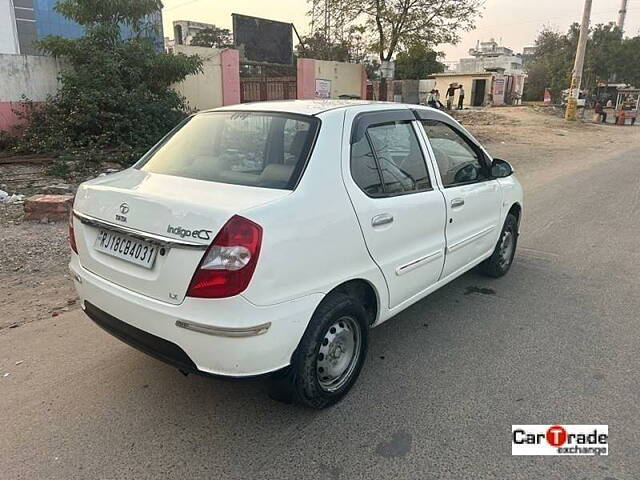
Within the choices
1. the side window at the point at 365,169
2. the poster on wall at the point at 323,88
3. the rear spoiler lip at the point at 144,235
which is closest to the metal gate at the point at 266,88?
the poster on wall at the point at 323,88

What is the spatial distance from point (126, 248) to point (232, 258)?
67 centimetres

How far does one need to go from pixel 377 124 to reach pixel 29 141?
361 inches

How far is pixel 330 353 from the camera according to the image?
9.19 feet

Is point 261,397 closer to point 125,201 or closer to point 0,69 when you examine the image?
point 125,201

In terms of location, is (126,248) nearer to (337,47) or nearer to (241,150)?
(241,150)

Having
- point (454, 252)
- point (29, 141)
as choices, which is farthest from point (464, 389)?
point (29, 141)

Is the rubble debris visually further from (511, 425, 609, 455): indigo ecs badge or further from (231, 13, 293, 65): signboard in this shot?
(231, 13, 293, 65): signboard

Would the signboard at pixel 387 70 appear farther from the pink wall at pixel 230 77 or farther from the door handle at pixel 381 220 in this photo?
the door handle at pixel 381 220

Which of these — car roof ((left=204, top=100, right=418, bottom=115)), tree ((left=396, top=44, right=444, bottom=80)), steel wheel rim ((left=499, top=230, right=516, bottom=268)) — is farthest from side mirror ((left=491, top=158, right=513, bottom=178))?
tree ((left=396, top=44, right=444, bottom=80))

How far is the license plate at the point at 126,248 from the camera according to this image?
241cm

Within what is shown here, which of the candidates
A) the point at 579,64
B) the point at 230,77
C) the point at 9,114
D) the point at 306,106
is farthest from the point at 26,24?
the point at 306,106

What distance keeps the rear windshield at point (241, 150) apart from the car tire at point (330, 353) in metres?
0.71

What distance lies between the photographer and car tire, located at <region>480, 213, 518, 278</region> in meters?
4.68

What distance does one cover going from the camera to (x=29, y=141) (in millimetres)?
9859
